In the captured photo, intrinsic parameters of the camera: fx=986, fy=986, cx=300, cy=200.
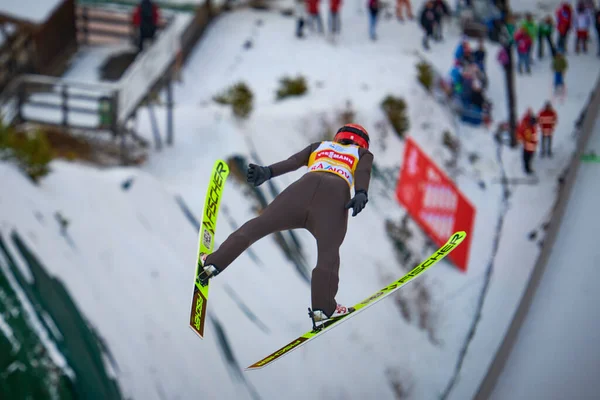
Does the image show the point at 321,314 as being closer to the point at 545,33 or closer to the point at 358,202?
the point at 358,202

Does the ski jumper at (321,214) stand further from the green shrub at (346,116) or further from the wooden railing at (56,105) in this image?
the green shrub at (346,116)

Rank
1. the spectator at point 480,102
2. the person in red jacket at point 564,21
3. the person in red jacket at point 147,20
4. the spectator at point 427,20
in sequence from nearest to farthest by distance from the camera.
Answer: the person in red jacket at point 147,20
the spectator at point 480,102
the person in red jacket at point 564,21
the spectator at point 427,20

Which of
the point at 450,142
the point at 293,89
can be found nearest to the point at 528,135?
the point at 450,142

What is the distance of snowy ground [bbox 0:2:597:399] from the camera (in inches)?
480

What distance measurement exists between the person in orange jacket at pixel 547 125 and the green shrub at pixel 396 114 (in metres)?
2.39

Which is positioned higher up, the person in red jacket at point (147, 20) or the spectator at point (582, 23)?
the person in red jacket at point (147, 20)

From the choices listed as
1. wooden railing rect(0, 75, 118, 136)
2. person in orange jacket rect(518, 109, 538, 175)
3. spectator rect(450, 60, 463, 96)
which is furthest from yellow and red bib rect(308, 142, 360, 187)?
spectator rect(450, 60, 463, 96)

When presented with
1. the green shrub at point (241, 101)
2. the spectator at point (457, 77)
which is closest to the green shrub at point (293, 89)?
the green shrub at point (241, 101)

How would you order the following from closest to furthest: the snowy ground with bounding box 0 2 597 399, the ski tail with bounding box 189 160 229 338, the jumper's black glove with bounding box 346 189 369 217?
the jumper's black glove with bounding box 346 189 369 217, the ski tail with bounding box 189 160 229 338, the snowy ground with bounding box 0 2 597 399

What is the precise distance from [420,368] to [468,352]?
2.87 ft

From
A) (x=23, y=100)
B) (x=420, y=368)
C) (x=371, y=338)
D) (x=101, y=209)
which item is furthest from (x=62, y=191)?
(x=420, y=368)

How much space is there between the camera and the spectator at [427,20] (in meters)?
20.8

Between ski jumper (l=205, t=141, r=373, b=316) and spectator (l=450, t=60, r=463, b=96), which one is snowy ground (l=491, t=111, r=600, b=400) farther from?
ski jumper (l=205, t=141, r=373, b=316)

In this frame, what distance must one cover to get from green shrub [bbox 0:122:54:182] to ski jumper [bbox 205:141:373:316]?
5.84 metres
